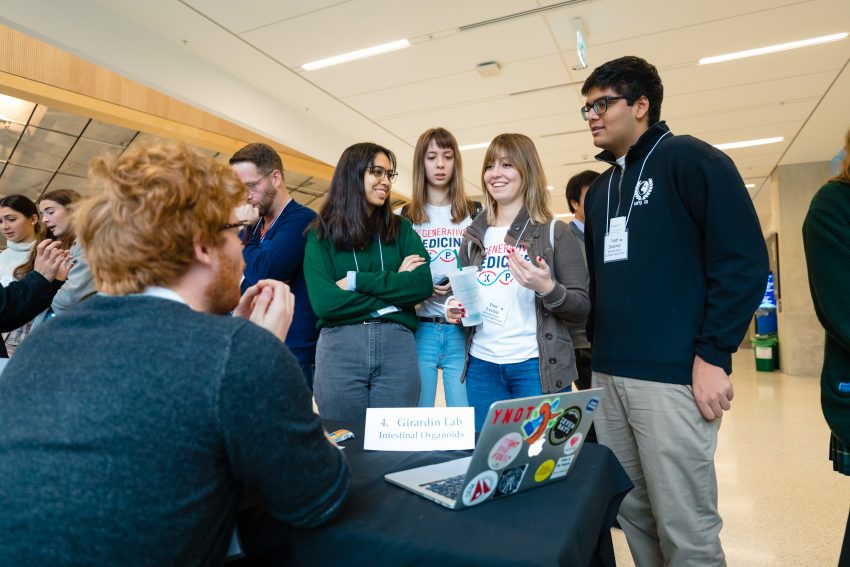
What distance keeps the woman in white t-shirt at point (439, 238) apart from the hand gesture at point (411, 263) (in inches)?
6.7

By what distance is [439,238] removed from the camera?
2.29m

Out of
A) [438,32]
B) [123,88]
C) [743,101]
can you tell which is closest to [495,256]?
[438,32]

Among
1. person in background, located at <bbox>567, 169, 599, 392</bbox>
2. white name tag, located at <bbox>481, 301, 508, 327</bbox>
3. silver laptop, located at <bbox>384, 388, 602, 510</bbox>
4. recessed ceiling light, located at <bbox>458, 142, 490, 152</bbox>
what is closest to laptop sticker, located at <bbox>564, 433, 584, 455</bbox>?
silver laptop, located at <bbox>384, 388, 602, 510</bbox>

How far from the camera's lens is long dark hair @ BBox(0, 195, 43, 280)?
266cm

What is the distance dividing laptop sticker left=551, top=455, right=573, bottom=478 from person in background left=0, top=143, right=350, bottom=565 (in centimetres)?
38

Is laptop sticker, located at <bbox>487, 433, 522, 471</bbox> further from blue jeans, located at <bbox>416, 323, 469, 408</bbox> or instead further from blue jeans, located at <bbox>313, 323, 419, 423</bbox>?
blue jeans, located at <bbox>416, 323, 469, 408</bbox>

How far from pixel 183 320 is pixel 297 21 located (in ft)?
12.7

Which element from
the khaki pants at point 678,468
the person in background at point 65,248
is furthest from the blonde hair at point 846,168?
the person in background at point 65,248

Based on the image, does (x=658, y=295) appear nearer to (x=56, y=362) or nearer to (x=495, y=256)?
(x=495, y=256)

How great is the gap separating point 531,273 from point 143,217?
3.77ft

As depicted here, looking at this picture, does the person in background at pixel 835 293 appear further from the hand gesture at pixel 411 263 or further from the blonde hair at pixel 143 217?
the blonde hair at pixel 143 217

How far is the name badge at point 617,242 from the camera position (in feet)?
5.23

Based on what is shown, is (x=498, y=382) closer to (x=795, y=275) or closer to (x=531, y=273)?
(x=531, y=273)

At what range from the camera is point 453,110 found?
580 centimetres
